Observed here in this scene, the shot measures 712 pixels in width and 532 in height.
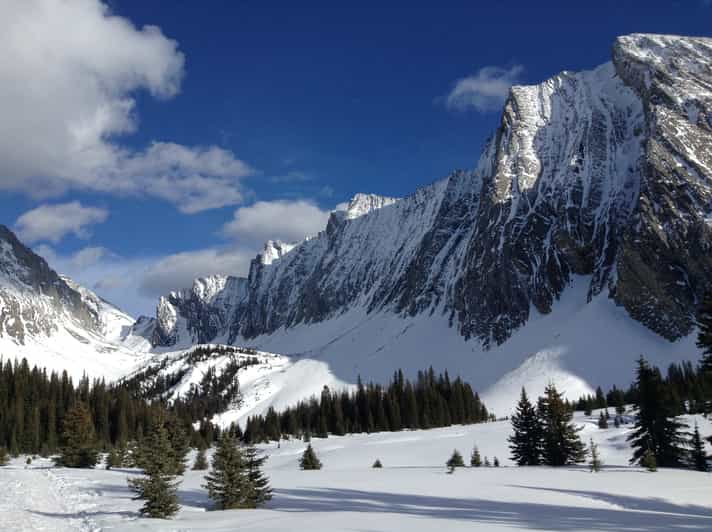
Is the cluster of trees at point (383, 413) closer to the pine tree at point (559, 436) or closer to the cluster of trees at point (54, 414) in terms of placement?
the cluster of trees at point (54, 414)

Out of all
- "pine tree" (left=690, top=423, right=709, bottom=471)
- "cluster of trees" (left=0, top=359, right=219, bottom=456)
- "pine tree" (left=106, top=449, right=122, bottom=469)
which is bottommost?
"pine tree" (left=690, top=423, right=709, bottom=471)

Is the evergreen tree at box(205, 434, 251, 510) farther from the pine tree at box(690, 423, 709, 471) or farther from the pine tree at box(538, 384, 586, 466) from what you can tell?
the pine tree at box(690, 423, 709, 471)

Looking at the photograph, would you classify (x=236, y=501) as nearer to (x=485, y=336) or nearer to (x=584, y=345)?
(x=584, y=345)

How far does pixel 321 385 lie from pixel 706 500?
588 feet

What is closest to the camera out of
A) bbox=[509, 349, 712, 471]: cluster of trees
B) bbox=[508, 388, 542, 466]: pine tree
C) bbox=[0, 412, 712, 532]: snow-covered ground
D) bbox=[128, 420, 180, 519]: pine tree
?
bbox=[0, 412, 712, 532]: snow-covered ground

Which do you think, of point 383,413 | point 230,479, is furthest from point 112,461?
point 383,413

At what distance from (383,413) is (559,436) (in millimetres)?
68639

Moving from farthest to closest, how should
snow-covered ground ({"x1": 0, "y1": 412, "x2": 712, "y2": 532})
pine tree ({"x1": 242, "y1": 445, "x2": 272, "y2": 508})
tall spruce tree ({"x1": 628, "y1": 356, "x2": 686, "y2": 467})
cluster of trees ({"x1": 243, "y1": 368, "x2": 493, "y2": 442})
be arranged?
1. cluster of trees ({"x1": 243, "y1": 368, "x2": 493, "y2": 442})
2. tall spruce tree ({"x1": 628, "y1": 356, "x2": 686, "y2": 467})
3. pine tree ({"x1": 242, "y1": 445, "x2": 272, "y2": 508})
4. snow-covered ground ({"x1": 0, "y1": 412, "x2": 712, "y2": 532})

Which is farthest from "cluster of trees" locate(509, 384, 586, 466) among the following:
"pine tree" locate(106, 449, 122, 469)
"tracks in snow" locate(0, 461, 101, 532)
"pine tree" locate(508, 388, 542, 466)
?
"pine tree" locate(106, 449, 122, 469)

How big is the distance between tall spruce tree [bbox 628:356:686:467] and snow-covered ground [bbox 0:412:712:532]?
6226 mm

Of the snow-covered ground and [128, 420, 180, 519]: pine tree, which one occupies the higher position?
[128, 420, 180, 519]: pine tree

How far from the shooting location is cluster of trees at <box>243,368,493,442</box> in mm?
108500

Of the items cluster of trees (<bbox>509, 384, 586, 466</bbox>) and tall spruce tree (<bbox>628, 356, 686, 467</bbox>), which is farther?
cluster of trees (<bbox>509, 384, 586, 466</bbox>)

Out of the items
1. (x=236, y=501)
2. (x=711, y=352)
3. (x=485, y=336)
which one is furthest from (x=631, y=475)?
(x=485, y=336)
